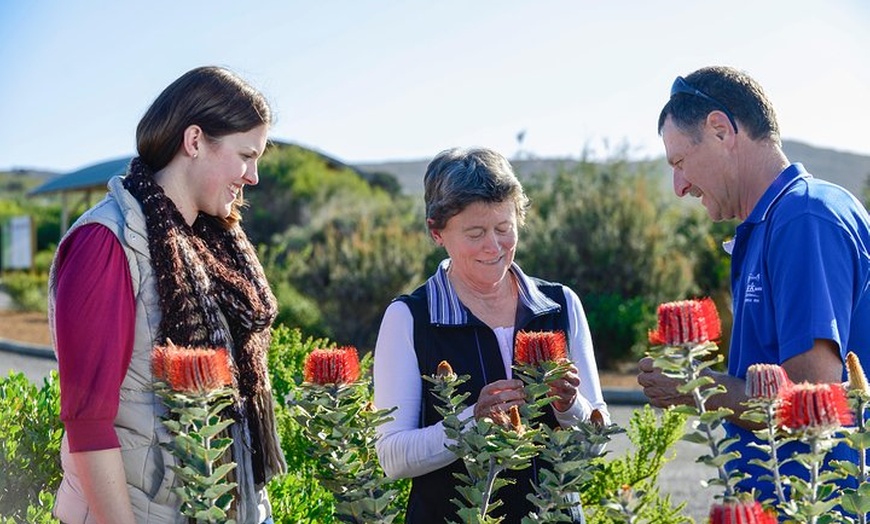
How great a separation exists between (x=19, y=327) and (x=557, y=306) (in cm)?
2088

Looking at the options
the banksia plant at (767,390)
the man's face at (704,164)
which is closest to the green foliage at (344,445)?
the banksia plant at (767,390)

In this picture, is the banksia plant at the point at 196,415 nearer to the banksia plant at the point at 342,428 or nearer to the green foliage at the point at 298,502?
the banksia plant at the point at 342,428

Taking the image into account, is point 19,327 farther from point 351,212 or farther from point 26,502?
point 26,502

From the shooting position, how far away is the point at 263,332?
268 cm

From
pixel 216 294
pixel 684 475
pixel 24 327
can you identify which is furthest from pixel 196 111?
pixel 24 327

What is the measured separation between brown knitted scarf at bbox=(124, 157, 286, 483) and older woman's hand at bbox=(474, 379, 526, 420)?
0.64 metres

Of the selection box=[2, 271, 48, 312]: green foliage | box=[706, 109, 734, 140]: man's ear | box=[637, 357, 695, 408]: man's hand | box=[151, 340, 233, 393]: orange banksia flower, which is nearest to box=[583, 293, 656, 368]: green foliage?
box=[706, 109, 734, 140]: man's ear

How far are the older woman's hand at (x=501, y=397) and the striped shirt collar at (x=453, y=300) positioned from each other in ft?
2.08

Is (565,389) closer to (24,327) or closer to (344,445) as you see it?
(344,445)

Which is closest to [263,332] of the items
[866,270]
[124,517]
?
[124,517]

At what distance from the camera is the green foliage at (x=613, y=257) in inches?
540

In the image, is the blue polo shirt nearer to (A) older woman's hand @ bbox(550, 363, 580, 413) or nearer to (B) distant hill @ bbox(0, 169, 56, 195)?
(A) older woman's hand @ bbox(550, 363, 580, 413)

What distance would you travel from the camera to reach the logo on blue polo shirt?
8.00 ft

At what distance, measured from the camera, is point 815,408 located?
1621 mm
